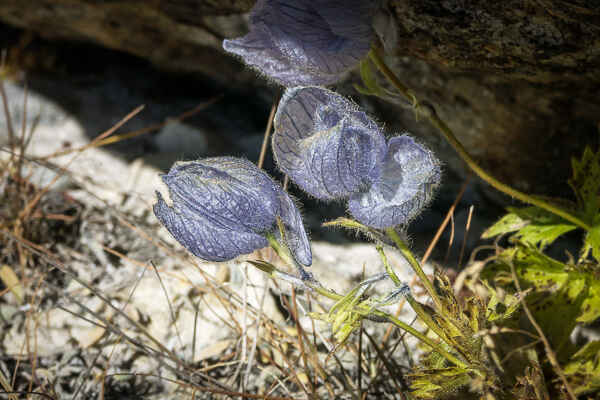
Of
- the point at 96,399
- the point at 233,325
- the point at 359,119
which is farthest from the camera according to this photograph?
the point at 233,325

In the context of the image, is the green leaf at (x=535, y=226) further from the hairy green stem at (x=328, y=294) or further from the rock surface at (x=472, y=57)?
the hairy green stem at (x=328, y=294)

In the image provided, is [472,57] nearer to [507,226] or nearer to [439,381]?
[507,226]

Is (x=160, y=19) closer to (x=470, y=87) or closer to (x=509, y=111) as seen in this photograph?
(x=470, y=87)

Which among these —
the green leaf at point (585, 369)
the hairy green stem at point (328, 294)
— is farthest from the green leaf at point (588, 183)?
the hairy green stem at point (328, 294)

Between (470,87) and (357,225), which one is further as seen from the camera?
(470,87)

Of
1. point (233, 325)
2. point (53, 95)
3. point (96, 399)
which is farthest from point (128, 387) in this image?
point (53, 95)

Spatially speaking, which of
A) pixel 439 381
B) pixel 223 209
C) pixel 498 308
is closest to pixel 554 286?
pixel 498 308

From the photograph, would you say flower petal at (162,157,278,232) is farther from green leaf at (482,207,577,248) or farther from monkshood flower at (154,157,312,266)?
green leaf at (482,207,577,248)

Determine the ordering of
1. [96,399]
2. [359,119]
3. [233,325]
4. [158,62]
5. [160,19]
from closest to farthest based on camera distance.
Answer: [359,119] → [96,399] → [233,325] → [160,19] → [158,62]
